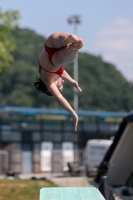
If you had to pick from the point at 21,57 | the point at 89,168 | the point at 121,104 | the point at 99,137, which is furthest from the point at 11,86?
the point at 89,168

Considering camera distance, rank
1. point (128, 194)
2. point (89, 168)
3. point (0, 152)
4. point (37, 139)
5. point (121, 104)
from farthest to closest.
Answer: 1. point (121, 104)
2. point (37, 139)
3. point (0, 152)
4. point (89, 168)
5. point (128, 194)

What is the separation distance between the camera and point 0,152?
136 feet

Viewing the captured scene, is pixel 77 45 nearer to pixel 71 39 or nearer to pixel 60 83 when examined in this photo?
pixel 71 39

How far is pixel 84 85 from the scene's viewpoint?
5251 inches

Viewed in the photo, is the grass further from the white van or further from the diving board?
the white van

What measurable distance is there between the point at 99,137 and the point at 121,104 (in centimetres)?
8209

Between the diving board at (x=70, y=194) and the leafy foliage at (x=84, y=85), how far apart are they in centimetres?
10270

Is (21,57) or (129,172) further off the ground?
(21,57)

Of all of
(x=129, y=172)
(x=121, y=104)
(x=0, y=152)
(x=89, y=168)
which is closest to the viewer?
(x=129, y=172)

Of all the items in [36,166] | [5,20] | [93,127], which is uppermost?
[5,20]

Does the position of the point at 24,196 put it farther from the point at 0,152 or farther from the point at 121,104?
the point at 121,104

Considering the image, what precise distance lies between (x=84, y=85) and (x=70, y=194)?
402 ft

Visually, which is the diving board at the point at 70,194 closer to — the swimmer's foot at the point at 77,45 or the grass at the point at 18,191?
the swimmer's foot at the point at 77,45

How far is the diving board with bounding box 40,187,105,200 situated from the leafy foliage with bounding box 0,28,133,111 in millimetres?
102695
